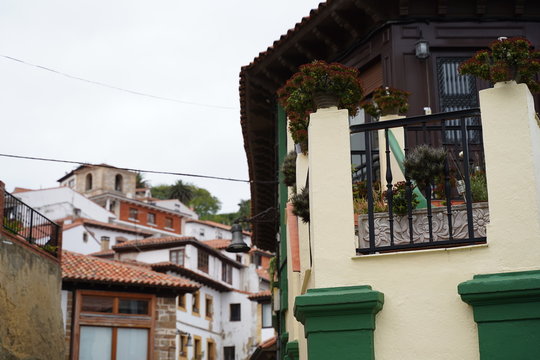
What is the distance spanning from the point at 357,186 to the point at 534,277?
116 inches

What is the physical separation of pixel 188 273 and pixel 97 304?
1088 centimetres

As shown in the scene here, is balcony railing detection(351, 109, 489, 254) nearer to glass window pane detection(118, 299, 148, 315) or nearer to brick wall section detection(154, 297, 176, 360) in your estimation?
glass window pane detection(118, 299, 148, 315)

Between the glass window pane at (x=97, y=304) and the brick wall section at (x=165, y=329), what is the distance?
2222mm

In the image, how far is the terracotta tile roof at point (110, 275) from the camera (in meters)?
30.7

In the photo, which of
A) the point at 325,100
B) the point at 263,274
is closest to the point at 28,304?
the point at 325,100

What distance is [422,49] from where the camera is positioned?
38.3 ft

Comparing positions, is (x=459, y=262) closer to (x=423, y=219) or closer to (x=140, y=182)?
(x=423, y=219)

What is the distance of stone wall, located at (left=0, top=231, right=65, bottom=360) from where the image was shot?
63.8 feet

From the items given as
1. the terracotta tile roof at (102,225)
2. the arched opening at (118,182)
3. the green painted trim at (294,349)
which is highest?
the arched opening at (118,182)

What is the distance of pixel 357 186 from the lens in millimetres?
8352

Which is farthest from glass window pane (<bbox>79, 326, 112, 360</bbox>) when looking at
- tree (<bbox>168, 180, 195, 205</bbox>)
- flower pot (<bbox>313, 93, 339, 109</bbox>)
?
tree (<bbox>168, 180, 195, 205</bbox>)

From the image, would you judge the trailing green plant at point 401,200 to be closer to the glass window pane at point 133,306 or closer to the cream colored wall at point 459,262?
the cream colored wall at point 459,262

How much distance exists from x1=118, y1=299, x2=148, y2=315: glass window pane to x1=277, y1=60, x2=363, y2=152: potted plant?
Result: 2637 cm

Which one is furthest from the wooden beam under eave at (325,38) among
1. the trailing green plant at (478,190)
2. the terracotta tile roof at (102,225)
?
the terracotta tile roof at (102,225)
